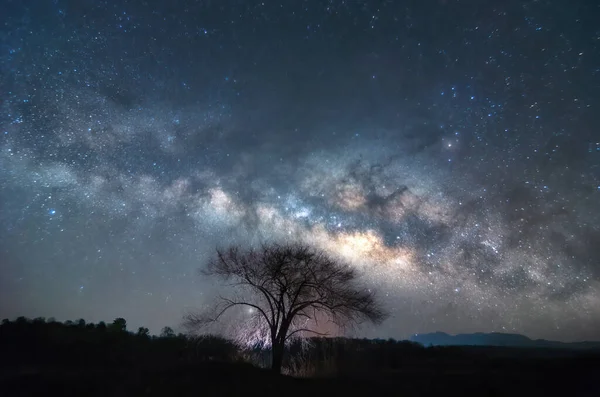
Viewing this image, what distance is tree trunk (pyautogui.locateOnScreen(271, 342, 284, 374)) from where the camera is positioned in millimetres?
24156

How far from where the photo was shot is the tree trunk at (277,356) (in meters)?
24.2

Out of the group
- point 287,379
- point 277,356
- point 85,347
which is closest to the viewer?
point 287,379

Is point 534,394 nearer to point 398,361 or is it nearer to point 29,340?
point 398,361

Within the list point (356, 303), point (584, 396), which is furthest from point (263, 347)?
point (584, 396)

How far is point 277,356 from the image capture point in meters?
24.8

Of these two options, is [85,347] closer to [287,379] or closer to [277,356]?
[277,356]

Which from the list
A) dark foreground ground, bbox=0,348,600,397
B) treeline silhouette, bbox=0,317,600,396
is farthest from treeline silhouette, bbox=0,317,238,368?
dark foreground ground, bbox=0,348,600,397

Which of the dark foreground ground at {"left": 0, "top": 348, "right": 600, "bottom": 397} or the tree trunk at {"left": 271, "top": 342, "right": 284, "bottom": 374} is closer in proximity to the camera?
the dark foreground ground at {"left": 0, "top": 348, "right": 600, "bottom": 397}

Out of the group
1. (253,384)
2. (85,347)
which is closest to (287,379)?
(253,384)

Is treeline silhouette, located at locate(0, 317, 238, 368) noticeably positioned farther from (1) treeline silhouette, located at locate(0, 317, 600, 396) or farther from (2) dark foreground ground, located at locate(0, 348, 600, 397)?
(2) dark foreground ground, located at locate(0, 348, 600, 397)

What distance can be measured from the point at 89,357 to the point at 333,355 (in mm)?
28528

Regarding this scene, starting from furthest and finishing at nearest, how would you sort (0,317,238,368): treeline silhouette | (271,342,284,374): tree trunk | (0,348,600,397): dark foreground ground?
1. (0,317,238,368): treeline silhouette
2. (271,342,284,374): tree trunk
3. (0,348,600,397): dark foreground ground

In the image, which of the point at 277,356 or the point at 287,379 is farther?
the point at 277,356

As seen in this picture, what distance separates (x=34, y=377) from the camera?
20688 millimetres
